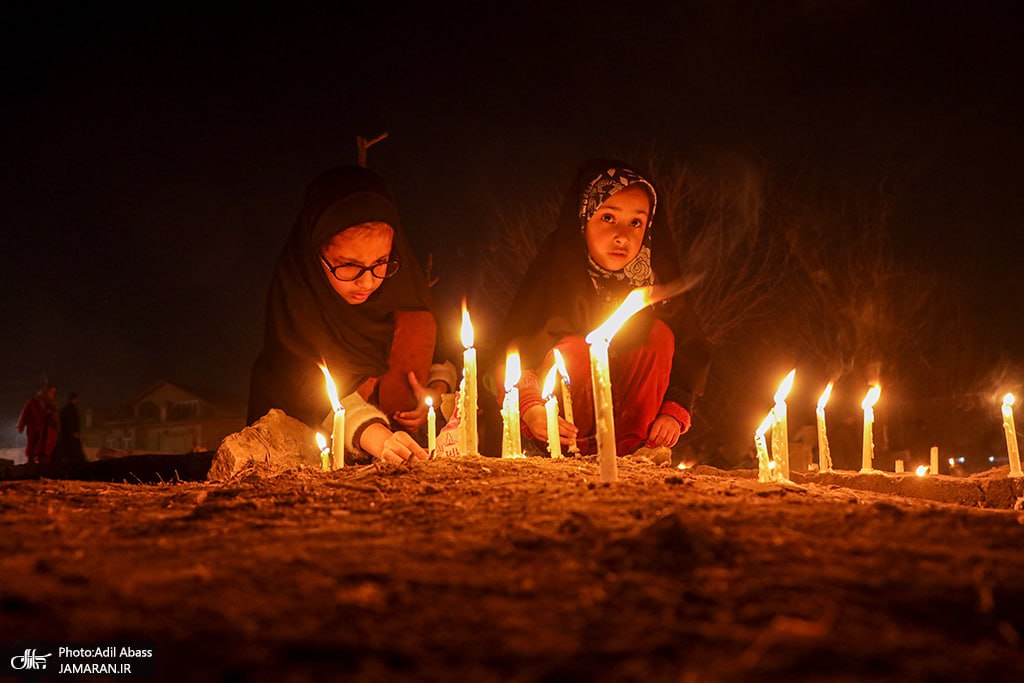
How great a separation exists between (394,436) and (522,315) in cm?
164

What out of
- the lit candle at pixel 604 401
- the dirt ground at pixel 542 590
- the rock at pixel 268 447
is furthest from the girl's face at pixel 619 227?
the dirt ground at pixel 542 590

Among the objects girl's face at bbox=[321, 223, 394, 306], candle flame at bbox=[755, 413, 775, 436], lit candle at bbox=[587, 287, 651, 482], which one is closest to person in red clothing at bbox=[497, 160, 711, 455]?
girl's face at bbox=[321, 223, 394, 306]

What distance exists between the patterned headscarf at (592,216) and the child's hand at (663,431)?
109 cm

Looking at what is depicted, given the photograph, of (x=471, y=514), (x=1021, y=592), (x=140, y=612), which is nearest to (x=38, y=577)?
(x=140, y=612)

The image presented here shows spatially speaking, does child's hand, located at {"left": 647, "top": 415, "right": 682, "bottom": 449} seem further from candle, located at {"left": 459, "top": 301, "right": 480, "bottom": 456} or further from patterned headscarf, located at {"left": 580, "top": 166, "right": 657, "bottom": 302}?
candle, located at {"left": 459, "top": 301, "right": 480, "bottom": 456}

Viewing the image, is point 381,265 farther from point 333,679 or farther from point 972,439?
point 972,439

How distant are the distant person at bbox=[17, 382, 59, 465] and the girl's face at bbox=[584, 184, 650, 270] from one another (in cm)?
962

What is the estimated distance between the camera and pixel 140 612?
131 centimetres

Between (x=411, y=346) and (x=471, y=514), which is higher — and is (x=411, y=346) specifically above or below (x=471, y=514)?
above

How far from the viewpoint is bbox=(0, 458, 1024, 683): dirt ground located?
1095mm

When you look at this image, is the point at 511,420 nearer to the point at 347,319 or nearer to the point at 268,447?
the point at 268,447

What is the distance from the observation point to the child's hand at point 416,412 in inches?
244

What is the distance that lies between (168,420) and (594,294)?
32.4 metres

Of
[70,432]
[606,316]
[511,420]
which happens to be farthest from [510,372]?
[70,432]
